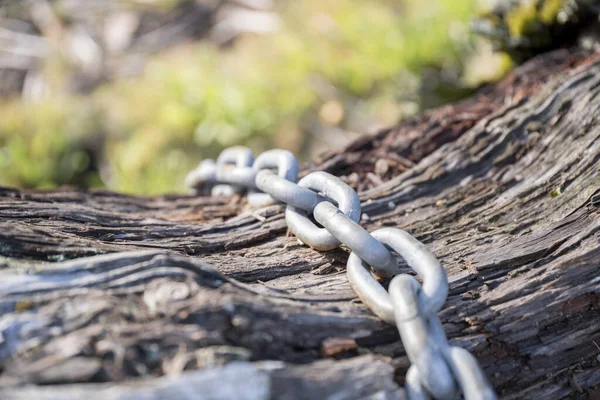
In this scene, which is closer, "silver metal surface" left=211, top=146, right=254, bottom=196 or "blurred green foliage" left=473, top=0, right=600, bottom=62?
"silver metal surface" left=211, top=146, right=254, bottom=196

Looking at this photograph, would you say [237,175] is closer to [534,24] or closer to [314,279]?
[314,279]

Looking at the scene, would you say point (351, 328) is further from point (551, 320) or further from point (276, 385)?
point (551, 320)

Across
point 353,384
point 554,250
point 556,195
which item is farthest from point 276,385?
point 556,195

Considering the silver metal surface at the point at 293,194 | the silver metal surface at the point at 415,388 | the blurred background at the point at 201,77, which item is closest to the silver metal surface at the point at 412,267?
the silver metal surface at the point at 415,388

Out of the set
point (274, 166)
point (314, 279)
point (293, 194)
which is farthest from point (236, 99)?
point (314, 279)

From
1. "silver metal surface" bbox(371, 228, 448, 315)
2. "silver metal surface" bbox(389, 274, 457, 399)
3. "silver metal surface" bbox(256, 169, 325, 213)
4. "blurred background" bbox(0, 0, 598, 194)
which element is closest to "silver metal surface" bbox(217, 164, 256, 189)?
"silver metal surface" bbox(256, 169, 325, 213)

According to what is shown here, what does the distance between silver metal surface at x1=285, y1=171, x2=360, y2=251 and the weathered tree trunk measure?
9 cm

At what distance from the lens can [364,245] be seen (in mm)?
1386

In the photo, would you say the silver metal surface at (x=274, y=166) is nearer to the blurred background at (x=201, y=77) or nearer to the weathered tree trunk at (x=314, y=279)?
the weathered tree trunk at (x=314, y=279)

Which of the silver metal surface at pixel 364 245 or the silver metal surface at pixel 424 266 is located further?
the silver metal surface at pixel 364 245

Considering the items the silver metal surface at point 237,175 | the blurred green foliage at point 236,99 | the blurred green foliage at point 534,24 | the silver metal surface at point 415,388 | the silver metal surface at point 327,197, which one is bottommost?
the silver metal surface at point 415,388

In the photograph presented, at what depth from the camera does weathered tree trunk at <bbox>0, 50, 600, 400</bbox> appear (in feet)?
3.57

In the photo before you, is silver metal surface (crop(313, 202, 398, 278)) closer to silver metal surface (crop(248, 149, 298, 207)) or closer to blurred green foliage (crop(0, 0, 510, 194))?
silver metal surface (crop(248, 149, 298, 207))

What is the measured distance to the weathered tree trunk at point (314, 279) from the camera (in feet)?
3.57
